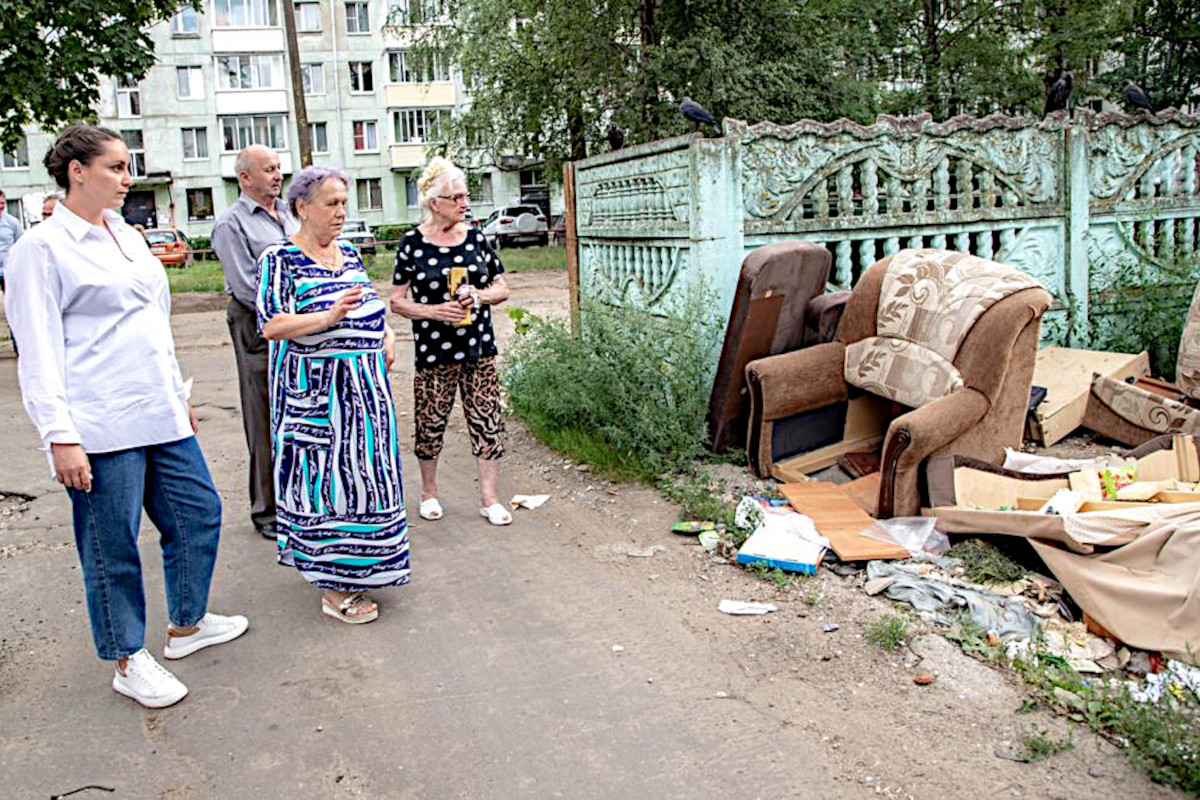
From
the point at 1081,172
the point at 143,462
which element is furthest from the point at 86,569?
the point at 1081,172

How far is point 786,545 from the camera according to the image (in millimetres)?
4598

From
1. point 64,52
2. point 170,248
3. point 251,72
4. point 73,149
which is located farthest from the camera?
point 251,72

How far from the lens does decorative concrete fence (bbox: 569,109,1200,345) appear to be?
249 inches

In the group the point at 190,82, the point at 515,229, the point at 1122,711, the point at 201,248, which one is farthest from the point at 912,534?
the point at 190,82

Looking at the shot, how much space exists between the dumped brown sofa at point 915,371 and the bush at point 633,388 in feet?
1.47

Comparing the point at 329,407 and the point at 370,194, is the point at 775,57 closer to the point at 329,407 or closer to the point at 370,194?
the point at 329,407

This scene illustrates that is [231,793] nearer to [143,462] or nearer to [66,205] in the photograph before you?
[143,462]

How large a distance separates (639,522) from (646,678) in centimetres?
174

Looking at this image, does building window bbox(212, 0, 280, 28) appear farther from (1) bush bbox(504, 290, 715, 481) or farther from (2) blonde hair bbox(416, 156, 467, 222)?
(2) blonde hair bbox(416, 156, 467, 222)

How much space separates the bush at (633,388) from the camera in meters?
5.89

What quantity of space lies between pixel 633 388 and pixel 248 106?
42.6m

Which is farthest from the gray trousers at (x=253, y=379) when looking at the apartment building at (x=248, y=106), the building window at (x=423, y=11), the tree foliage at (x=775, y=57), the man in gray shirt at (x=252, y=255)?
the apartment building at (x=248, y=106)

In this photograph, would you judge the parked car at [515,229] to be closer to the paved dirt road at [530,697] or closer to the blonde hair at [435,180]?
the blonde hair at [435,180]

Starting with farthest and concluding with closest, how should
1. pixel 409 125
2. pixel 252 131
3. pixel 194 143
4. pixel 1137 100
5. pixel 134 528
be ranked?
pixel 409 125 < pixel 252 131 < pixel 194 143 < pixel 1137 100 < pixel 134 528
